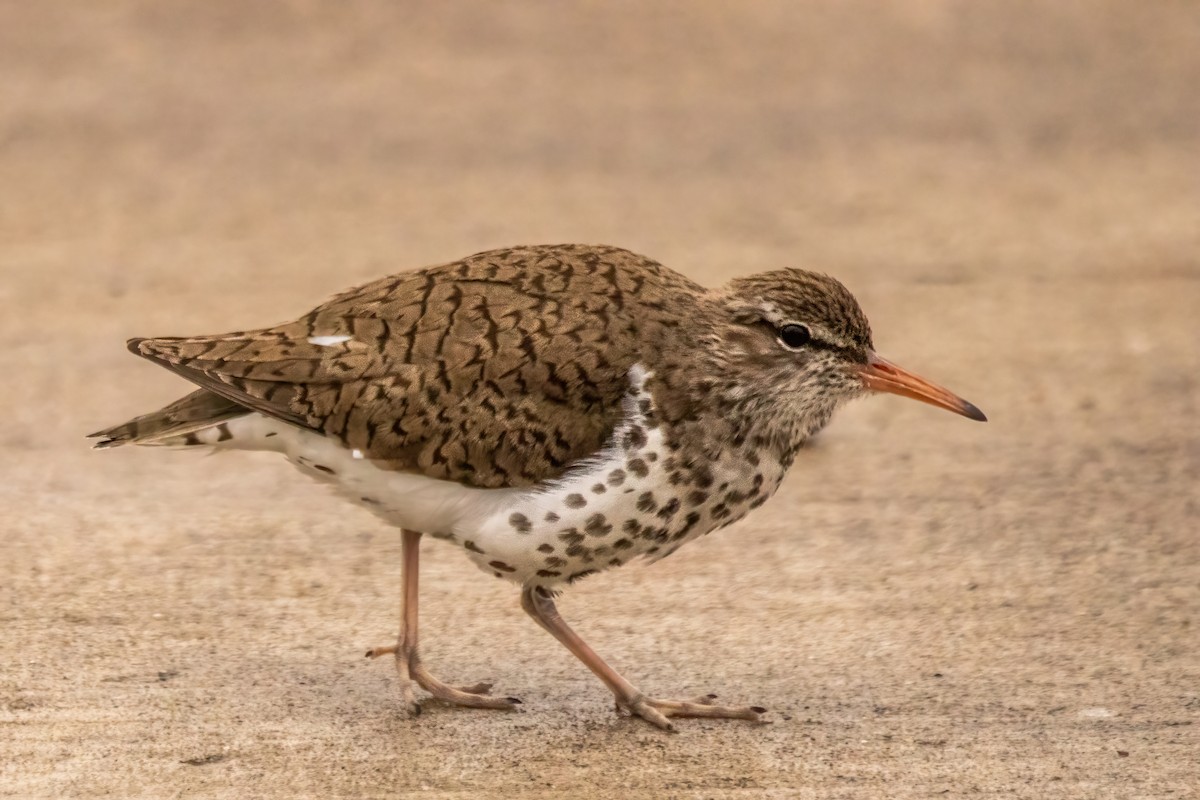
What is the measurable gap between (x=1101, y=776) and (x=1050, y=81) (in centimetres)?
838

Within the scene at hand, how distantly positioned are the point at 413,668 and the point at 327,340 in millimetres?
1156

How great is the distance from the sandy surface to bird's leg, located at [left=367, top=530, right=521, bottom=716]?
12 cm

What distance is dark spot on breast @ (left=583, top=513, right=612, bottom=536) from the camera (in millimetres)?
5664

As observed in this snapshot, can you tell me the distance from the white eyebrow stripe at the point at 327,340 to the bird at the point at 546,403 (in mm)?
10

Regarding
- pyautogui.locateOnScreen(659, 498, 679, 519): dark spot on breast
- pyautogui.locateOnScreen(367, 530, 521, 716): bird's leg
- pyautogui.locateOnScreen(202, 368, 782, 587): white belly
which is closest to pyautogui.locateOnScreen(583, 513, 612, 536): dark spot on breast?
pyautogui.locateOnScreen(202, 368, 782, 587): white belly

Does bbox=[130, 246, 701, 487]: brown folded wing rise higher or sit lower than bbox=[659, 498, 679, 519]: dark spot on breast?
higher

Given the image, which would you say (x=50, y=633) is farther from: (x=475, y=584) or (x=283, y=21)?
(x=283, y=21)

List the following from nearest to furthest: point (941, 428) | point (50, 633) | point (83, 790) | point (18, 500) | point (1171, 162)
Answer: point (83, 790) → point (50, 633) → point (18, 500) → point (941, 428) → point (1171, 162)

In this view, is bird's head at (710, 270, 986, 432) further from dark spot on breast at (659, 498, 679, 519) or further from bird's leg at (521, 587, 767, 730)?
bird's leg at (521, 587, 767, 730)

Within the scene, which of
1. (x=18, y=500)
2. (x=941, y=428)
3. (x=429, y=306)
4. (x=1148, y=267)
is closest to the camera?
(x=429, y=306)

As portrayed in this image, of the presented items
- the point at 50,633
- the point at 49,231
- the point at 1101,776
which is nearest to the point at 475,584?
the point at 50,633

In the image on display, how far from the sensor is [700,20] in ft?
44.9

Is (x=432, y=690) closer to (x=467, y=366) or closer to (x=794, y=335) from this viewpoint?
(x=467, y=366)

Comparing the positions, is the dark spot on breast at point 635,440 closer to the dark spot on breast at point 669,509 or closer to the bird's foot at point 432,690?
the dark spot on breast at point 669,509
